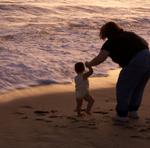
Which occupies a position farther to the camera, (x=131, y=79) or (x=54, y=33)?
(x=54, y=33)

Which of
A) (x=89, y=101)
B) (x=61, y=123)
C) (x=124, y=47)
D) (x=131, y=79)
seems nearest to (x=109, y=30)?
(x=124, y=47)

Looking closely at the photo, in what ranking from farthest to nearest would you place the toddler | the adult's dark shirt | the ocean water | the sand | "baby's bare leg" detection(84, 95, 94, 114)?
the ocean water, "baby's bare leg" detection(84, 95, 94, 114), the toddler, the adult's dark shirt, the sand

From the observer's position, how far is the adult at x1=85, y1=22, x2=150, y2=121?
24.4 ft

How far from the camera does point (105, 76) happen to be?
429 inches

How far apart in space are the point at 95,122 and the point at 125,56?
0.93 m

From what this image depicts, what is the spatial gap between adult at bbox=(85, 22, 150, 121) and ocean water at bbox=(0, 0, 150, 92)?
2522mm

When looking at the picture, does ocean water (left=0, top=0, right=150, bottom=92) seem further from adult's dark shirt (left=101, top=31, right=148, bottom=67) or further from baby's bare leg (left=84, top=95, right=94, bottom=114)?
adult's dark shirt (left=101, top=31, right=148, bottom=67)

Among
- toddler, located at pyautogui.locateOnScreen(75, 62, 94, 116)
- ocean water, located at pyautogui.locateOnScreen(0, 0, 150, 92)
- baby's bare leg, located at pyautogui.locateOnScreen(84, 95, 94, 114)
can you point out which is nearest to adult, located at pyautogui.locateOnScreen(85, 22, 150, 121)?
toddler, located at pyautogui.locateOnScreen(75, 62, 94, 116)

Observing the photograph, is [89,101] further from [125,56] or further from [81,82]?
[125,56]

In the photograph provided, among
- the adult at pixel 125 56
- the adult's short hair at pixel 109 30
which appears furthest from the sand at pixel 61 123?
the adult's short hair at pixel 109 30

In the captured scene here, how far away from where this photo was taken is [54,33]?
49.2 feet

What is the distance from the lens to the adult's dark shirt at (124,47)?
24.4 feet

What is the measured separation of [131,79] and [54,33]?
759 cm

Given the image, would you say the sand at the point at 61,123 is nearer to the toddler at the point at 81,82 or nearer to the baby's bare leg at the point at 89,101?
the baby's bare leg at the point at 89,101
